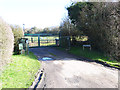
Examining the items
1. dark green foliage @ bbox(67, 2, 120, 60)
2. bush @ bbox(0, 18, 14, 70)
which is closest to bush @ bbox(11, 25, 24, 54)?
bush @ bbox(0, 18, 14, 70)

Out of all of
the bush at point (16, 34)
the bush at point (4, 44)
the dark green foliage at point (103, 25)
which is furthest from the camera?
the dark green foliage at point (103, 25)

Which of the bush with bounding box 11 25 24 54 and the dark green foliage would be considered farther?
the dark green foliage

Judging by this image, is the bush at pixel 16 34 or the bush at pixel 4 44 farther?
the bush at pixel 16 34

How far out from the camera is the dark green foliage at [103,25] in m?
11.0

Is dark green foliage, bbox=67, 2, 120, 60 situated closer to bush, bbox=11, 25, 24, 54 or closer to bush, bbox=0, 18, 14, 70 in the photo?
bush, bbox=11, 25, 24, 54

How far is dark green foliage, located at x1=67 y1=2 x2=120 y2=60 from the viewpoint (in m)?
11.0

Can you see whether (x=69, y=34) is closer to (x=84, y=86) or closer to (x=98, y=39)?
(x=98, y=39)

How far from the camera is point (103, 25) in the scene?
38.8ft

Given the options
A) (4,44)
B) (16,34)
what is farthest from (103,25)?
(4,44)

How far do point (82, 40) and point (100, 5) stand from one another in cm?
684

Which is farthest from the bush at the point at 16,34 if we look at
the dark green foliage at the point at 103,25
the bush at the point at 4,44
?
the dark green foliage at the point at 103,25

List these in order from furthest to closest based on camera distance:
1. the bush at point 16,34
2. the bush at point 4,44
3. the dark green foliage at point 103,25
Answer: the dark green foliage at point 103,25 < the bush at point 16,34 < the bush at point 4,44

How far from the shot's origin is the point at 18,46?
35.9ft

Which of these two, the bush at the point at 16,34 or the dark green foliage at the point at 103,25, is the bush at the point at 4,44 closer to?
the bush at the point at 16,34
